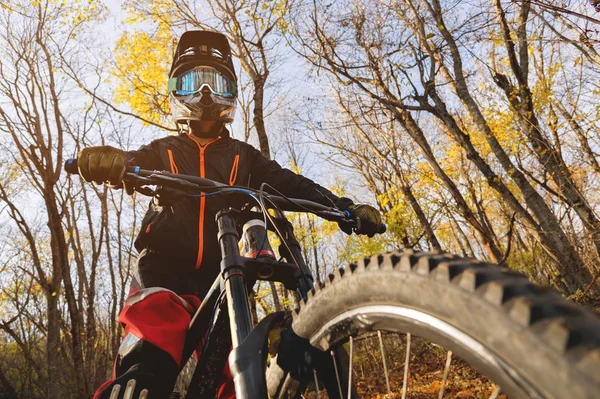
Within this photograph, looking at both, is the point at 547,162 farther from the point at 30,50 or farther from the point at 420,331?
the point at 30,50

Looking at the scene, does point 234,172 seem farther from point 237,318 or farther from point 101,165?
point 237,318

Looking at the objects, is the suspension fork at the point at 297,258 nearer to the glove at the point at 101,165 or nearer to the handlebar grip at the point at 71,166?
the glove at the point at 101,165

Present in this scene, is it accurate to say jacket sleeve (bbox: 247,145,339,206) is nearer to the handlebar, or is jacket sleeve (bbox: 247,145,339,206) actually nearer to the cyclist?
the cyclist

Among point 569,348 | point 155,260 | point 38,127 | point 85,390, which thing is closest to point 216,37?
point 155,260

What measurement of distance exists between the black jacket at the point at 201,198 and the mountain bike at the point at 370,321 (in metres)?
0.43

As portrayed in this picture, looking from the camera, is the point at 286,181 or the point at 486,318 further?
the point at 286,181

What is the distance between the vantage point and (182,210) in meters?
2.26

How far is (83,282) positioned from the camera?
1648 cm

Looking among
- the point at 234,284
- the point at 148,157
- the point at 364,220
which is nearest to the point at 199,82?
the point at 148,157

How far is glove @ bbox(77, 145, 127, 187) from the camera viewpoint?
5.23 feet

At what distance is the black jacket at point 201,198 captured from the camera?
2.16 m

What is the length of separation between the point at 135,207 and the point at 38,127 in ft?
28.3

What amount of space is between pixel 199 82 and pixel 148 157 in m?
0.62

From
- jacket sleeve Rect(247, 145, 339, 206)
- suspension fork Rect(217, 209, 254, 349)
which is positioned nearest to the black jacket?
jacket sleeve Rect(247, 145, 339, 206)
